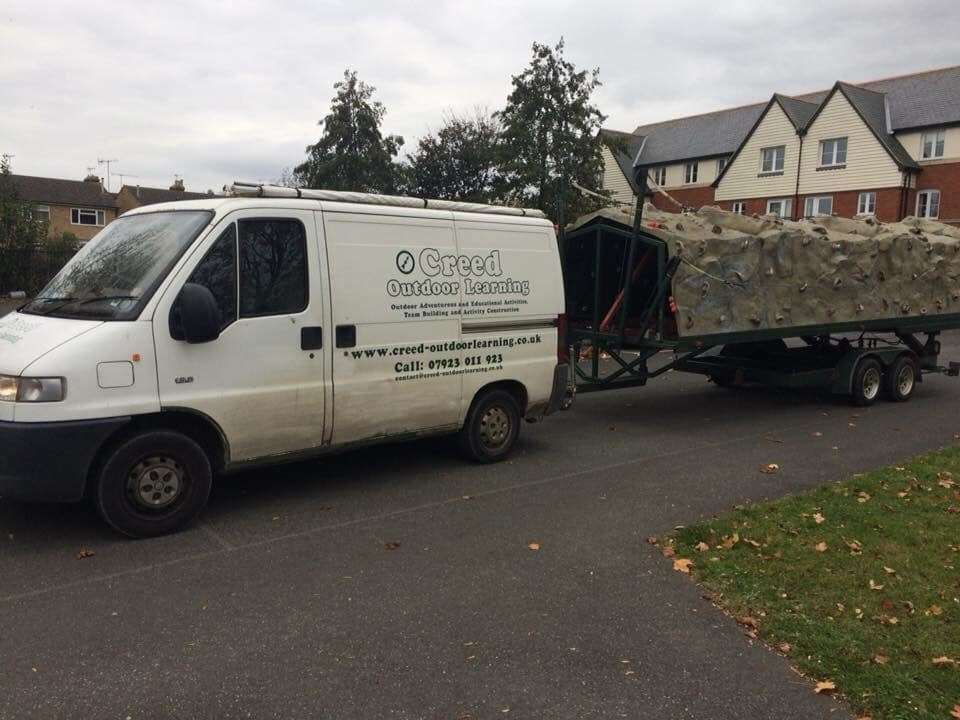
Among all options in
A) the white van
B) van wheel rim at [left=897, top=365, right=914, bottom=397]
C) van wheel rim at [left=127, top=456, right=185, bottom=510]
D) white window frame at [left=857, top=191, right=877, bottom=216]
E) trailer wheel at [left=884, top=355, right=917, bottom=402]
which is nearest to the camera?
the white van

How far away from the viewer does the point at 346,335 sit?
6320 mm

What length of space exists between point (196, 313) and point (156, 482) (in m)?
1.24

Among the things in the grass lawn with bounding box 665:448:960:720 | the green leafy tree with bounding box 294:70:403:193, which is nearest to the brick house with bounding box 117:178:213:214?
the green leafy tree with bounding box 294:70:403:193

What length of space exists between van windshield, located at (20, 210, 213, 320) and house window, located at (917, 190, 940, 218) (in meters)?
42.1

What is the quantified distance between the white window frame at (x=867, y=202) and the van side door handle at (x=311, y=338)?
40.9 metres

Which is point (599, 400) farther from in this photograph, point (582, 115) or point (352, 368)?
point (582, 115)

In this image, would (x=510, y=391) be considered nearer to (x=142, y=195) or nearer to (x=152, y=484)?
(x=152, y=484)

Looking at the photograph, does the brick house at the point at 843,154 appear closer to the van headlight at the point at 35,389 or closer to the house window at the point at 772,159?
the house window at the point at 772,159

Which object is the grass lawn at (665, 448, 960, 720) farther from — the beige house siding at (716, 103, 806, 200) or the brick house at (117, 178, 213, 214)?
the brick house at (117, 178, 213, 214)

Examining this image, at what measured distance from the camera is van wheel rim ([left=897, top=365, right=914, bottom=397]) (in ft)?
40.1

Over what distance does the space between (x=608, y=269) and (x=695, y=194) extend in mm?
42991

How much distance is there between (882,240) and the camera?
11234mm

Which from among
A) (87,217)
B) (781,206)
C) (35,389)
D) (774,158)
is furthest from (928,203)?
(87,217)

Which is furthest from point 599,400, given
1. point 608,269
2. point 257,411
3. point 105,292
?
point 105,292
